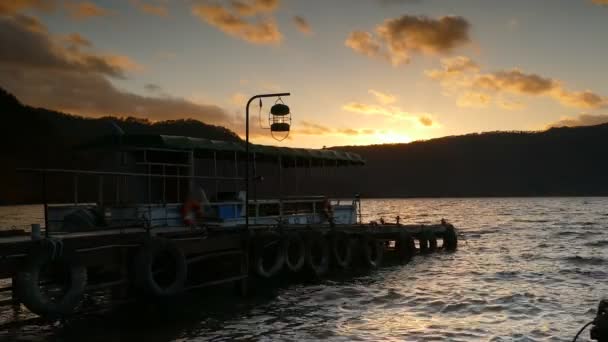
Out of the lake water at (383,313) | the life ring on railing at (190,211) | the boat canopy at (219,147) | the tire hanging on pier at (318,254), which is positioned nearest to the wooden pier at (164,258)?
the tire hanging on pier at (318,254)

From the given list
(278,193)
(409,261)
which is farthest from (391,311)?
(409,261)

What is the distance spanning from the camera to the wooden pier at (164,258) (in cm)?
1145

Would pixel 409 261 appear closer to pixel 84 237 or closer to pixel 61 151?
pixel 84 237

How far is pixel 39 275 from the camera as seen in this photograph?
11.7m

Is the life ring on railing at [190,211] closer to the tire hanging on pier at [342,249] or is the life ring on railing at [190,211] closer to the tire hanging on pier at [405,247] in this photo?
the tire hanging on pier at [342,249]

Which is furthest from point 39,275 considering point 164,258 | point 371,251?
point 371,251

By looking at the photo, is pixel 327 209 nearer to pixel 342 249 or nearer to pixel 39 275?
pixel 342 249

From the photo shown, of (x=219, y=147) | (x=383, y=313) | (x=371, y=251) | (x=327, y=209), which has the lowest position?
(x=383, y=313)

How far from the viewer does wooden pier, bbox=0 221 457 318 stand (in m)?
11.5

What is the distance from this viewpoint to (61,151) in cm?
19000

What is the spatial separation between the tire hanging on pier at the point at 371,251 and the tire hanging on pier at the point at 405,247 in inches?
153

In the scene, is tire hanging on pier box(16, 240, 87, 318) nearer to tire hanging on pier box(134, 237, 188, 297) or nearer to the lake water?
tire hanging on pier box(134, 237, 188, 297)

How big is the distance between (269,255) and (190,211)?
3.86 m

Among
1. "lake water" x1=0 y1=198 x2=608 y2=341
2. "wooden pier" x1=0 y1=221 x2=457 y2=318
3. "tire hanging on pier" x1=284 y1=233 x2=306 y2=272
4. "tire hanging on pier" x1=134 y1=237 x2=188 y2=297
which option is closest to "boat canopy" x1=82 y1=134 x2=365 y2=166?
"wooden pier" x1=0 y1=221 x2=457 y2=318
